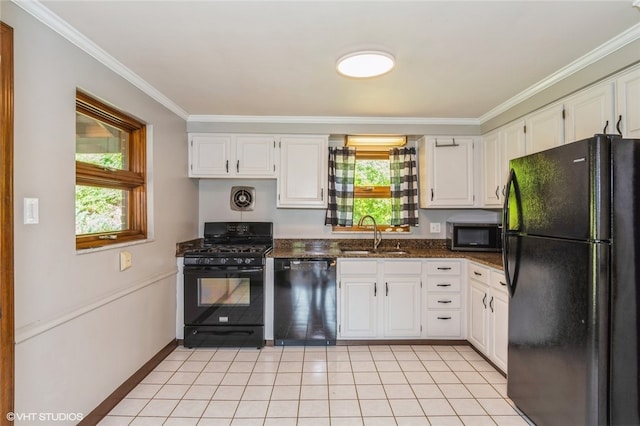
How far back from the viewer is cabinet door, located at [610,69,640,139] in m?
1.76

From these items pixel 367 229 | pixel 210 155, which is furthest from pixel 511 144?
pixel 210 155

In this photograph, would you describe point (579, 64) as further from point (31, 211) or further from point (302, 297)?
point (31, 211)

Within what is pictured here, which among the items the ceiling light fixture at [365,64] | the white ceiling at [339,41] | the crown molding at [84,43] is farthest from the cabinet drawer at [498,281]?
the crown molding at [84,43]

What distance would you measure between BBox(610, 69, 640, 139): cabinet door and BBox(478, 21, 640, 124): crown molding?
0.19 meters

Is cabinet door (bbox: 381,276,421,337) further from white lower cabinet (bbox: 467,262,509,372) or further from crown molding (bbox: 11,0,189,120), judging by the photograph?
crown molding (bbox: 11,0,189,120)

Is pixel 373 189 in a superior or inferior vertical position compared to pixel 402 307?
superior

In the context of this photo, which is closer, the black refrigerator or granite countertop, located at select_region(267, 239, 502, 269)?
the black refrigerator

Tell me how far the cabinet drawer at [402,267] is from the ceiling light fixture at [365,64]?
1.74 metres

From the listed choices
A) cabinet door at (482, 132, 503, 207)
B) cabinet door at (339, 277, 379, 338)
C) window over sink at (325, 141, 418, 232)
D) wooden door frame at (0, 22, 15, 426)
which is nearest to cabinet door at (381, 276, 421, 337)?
cabinet door at (339, 277, 379, 338)

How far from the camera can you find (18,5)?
4.96 ft

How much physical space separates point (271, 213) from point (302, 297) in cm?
109

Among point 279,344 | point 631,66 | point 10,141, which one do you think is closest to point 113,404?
point 279,344

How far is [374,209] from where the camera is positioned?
151 inches

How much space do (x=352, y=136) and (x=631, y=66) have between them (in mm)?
2231
